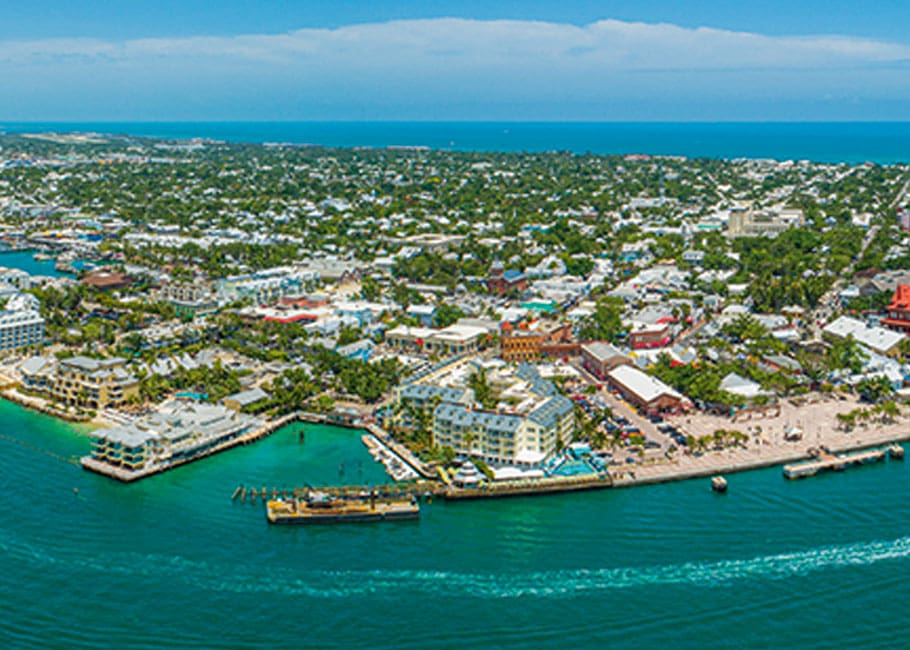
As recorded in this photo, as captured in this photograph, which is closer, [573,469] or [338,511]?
[338,511]

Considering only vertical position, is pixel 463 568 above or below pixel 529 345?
below

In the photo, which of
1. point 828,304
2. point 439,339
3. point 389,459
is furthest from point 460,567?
point 828,304

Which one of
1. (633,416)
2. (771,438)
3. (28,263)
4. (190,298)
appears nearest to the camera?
(771,438)

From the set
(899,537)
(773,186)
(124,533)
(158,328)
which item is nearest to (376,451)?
(124,533)

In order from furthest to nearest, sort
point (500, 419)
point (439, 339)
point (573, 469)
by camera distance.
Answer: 1. point (439, 339)
2. point (500, 419)
3. point (573, 469)

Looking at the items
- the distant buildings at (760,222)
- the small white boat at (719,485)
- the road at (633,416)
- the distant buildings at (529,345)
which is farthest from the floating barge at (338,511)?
the distant buildings at (760,222)

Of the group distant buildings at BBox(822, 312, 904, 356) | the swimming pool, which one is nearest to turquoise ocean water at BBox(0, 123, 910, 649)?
→ the swimming pool

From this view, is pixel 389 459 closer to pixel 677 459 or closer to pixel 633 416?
pixel 677 459

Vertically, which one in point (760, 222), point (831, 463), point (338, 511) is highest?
point (760, 222)
